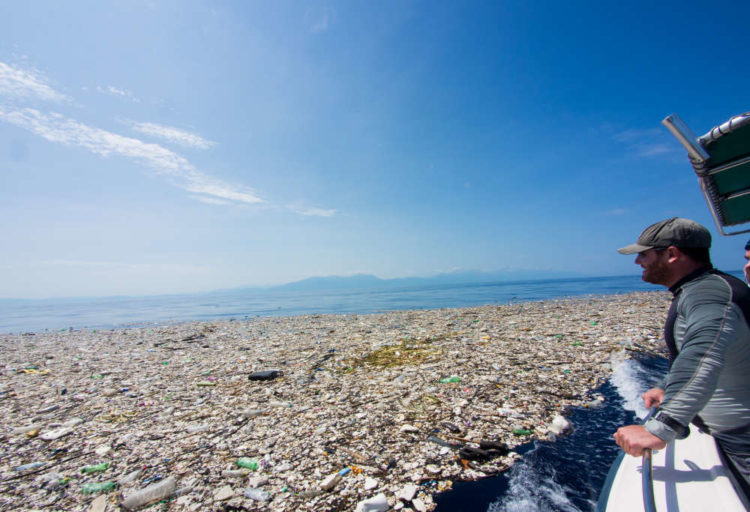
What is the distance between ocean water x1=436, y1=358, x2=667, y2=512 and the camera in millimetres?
3014

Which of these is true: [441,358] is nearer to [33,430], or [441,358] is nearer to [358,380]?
[358,380]

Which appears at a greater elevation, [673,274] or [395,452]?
[673,274]

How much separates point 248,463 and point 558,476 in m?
3.66

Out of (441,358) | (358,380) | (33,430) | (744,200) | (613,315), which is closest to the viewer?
(33,430)

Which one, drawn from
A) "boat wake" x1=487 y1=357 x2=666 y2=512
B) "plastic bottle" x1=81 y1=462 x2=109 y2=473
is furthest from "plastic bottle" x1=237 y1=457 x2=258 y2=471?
"boat wake" x1=487 y1=357 x2=666 y2=512

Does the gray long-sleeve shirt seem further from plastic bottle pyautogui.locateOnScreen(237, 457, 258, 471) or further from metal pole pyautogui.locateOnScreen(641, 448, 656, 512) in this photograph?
plastic bottle pyautogui.locateOnScreen(237, 457, 258, 471)

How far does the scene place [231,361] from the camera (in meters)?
9.19

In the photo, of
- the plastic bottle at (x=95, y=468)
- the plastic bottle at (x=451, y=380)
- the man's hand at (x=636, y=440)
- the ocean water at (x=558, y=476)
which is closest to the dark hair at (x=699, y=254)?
the man's hand at (x=636, y=440)

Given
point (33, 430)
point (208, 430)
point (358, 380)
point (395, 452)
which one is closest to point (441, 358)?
point (358, 380)

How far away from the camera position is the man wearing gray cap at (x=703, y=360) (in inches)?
78.0

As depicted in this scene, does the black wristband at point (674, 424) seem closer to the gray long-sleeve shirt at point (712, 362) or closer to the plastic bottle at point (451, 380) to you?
the gray long-sleeve shirt at point (712, 362)

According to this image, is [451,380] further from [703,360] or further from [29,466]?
[29,466]

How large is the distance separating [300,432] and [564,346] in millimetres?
8126

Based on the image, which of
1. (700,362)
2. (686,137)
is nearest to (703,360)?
(700,362)
